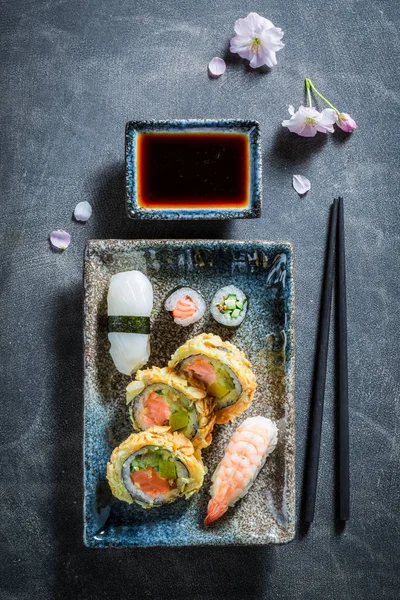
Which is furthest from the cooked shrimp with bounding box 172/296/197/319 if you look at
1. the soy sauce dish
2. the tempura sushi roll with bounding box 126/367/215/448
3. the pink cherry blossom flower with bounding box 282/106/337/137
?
the pink cherry blossom flower with bounding box 282/106/337/137

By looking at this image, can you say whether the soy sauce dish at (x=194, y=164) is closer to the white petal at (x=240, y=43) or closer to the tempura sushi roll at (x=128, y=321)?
the tempura sushi roll at (x=128, y=321)

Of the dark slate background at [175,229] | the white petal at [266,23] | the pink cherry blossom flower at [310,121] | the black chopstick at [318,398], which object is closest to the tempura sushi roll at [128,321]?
the dark slate background at [175,229]

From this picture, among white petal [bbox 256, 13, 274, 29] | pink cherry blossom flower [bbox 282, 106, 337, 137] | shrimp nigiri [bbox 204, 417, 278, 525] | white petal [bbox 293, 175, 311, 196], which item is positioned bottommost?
shrimp nigiri [bbox 204, 417, 278, 525]

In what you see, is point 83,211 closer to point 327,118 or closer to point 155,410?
point 155,410

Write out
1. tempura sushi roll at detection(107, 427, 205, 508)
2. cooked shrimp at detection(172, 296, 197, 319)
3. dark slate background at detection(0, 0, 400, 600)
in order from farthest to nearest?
dark slate background at detection(0, 0, 400, 600), cooked shrimp at detection(172, 296, 197, 319), tempura sushi roll at detection(107, 427, 205, 508)

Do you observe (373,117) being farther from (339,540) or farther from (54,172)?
(339,540)

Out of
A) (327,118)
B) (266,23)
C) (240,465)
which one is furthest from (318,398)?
(266,23)

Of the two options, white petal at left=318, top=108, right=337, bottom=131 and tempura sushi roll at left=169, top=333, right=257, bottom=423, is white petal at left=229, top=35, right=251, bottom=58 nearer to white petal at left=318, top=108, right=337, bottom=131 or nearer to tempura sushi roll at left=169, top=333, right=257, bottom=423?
white petal at left=318, top=108, right=337, bottom=131
